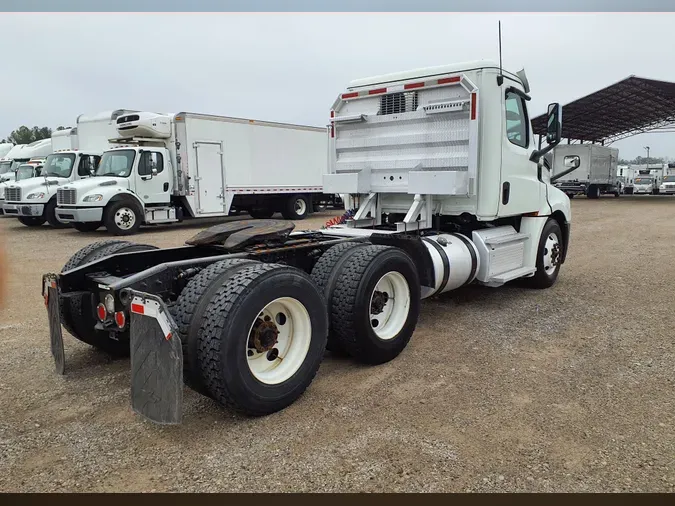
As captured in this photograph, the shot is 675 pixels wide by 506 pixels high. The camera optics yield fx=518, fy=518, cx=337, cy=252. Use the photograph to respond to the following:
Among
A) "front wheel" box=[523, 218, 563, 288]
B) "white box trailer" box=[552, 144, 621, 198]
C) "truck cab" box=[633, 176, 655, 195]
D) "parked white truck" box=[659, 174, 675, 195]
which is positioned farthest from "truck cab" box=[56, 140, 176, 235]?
"truck cab" box=[633, 176, 655, 195]

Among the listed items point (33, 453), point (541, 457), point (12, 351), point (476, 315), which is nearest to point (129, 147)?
point (12, 351)

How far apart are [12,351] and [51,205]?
12873 millimetres

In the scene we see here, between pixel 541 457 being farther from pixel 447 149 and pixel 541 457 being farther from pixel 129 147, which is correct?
pixel 129 147

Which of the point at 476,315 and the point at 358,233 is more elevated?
the point at 358,233

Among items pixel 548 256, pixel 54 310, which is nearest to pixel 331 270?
pixel 54 310

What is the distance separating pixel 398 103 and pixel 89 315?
4268 mm

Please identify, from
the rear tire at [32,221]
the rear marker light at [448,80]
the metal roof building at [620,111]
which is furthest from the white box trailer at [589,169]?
the rear marker light at [448,80]

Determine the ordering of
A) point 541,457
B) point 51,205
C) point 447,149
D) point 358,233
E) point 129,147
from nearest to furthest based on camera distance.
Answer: point 541,457 < point 358,233 < point 447,149 < point 129,147 < point 51,205

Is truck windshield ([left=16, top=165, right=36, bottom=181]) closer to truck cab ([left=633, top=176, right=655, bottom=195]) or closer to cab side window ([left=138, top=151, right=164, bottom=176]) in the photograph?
cab side window ([left=138, top=151, right=164, bottom=176])

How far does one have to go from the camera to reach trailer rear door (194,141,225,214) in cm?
1554

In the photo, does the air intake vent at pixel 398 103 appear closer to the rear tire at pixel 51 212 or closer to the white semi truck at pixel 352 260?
the white semi truck at pixel 352 260

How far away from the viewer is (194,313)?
3.22 metres

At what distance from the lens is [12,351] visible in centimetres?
482

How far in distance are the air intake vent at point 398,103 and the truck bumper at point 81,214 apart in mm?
10339
